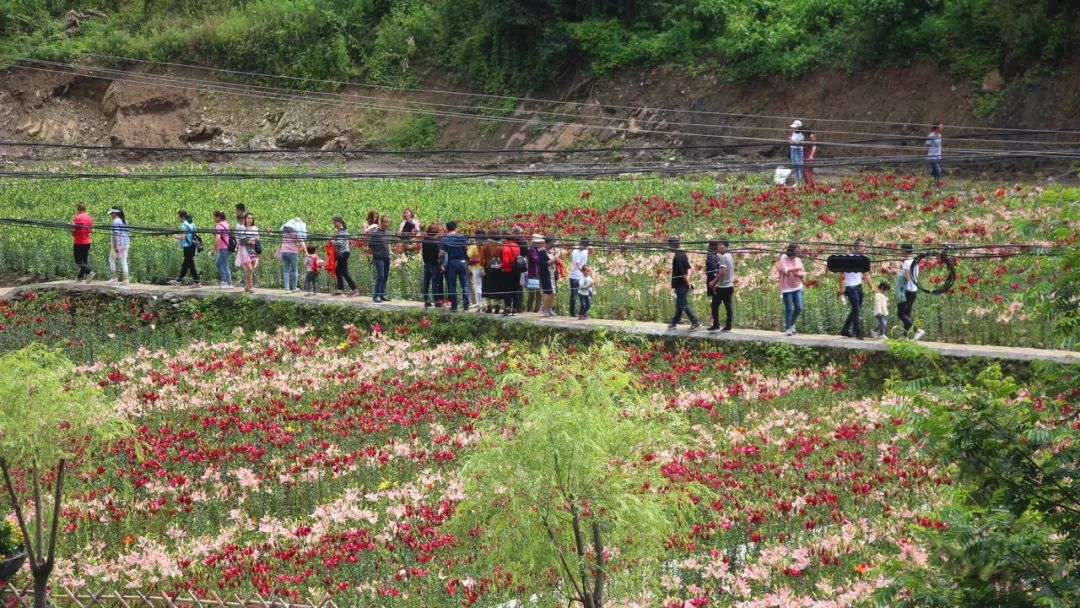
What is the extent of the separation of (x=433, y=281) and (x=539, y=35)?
27.4 metres

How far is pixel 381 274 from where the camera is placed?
82.9ft

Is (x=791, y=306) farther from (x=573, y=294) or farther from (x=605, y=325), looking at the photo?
(x=573, y=294)

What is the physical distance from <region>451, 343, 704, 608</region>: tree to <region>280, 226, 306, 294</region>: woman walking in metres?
15.9

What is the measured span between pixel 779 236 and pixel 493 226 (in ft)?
23.2

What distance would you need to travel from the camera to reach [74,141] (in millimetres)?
57750

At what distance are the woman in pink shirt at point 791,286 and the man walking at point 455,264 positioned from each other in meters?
5.46

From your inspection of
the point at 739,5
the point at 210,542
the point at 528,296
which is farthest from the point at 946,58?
the point at 210,542

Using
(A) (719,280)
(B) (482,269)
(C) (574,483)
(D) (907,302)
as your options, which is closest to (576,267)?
(B) (482,269)

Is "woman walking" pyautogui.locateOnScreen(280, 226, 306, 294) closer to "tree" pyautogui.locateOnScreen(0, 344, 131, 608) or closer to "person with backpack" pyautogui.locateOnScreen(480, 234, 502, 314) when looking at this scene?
"person with backpack" pyautogui.locateOnScreen(480, 234, 502, 314)

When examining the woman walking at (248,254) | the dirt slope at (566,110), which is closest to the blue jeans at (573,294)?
the woman walking at (248,254)

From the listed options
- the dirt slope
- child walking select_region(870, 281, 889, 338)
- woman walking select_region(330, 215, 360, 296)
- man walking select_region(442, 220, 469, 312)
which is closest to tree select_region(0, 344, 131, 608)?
man walking select_region(442, 220, 469, 312)

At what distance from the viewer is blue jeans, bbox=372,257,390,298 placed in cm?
2525

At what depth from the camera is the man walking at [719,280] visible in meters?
21.4

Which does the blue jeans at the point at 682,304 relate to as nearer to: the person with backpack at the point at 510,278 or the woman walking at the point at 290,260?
the person with backpack at the point at 510,278
